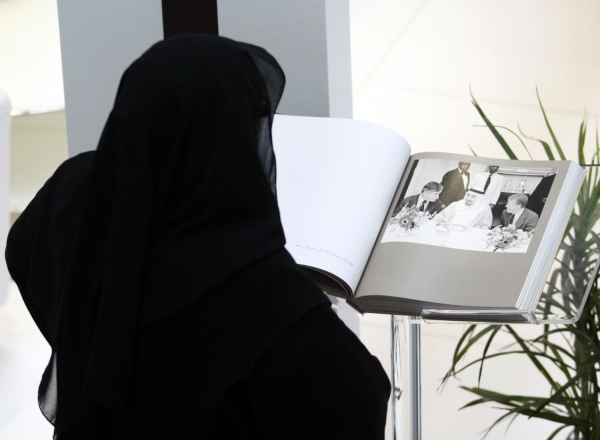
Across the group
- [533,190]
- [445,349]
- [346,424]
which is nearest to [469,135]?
[445,349]

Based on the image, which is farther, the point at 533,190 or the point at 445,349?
the point at 445,349

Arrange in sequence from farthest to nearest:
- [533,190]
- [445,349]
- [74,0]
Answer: [445,349], [74,0], [533,190]

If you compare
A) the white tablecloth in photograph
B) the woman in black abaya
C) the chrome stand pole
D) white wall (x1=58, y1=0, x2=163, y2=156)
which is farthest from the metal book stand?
white wall (x1=58, y1=0, x2=163, y2=156)

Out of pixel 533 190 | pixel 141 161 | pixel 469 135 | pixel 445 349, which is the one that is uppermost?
pixel 141 161

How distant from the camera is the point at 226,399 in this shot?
2.48ft

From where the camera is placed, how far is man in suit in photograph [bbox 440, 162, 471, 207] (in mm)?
1102

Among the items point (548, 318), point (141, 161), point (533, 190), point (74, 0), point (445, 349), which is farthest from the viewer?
point (445, 349)

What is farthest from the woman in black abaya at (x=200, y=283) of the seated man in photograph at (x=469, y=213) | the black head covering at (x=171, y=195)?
the seated man in photograph at (x=469, y=213)

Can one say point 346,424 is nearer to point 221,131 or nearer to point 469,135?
point 221,131

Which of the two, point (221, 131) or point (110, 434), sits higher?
→ point (221, 131)

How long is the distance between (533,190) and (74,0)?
124 centimetres

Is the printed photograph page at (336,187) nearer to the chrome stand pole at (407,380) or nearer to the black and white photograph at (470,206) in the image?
the black and white photograph at (470,206)

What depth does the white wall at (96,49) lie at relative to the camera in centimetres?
171

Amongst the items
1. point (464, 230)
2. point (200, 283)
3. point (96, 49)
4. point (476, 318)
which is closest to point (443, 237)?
point (464, 230)
